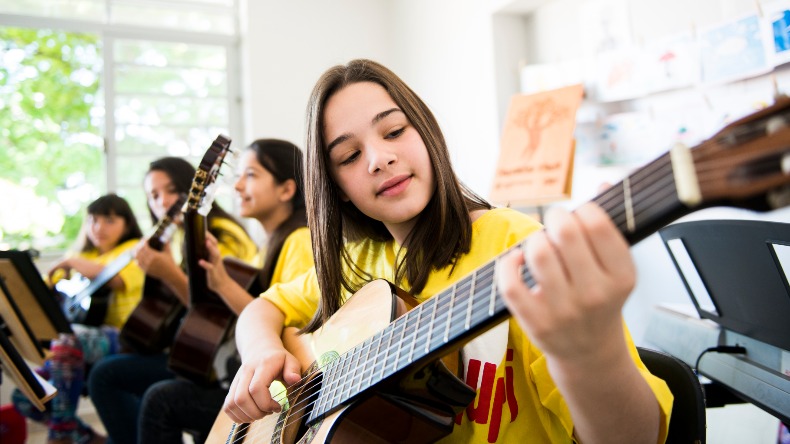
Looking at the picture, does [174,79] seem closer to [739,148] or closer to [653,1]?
[653,1]

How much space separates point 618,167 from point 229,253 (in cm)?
165

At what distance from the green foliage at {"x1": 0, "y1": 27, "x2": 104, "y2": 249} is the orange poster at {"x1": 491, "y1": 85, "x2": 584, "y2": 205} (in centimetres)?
262

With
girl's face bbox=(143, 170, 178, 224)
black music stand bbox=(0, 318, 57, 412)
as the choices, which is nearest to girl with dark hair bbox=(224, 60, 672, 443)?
black music stand bbox=(0, 318, 57, 412)

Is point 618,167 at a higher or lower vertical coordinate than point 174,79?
lower

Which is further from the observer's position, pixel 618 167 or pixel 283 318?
pixel 618 167

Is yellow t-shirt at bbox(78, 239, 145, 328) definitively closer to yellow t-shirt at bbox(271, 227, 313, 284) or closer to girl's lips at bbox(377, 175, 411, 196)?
Result: yellow t-shirt at bbox(271, 227, 313, 284)

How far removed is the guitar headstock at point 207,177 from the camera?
5.40 feet

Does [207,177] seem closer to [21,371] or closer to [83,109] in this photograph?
[21,371]

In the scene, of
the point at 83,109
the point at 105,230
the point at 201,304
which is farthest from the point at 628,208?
the point at 83,109

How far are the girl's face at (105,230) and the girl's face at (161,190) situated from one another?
623 millimetres

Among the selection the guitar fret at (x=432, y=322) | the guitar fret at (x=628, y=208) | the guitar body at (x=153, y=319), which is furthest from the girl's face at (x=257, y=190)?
the guitar fret at (x=628, y=208)

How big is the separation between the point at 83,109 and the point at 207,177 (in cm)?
253

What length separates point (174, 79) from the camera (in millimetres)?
3701

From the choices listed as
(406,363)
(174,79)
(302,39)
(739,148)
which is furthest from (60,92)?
(739,148)
